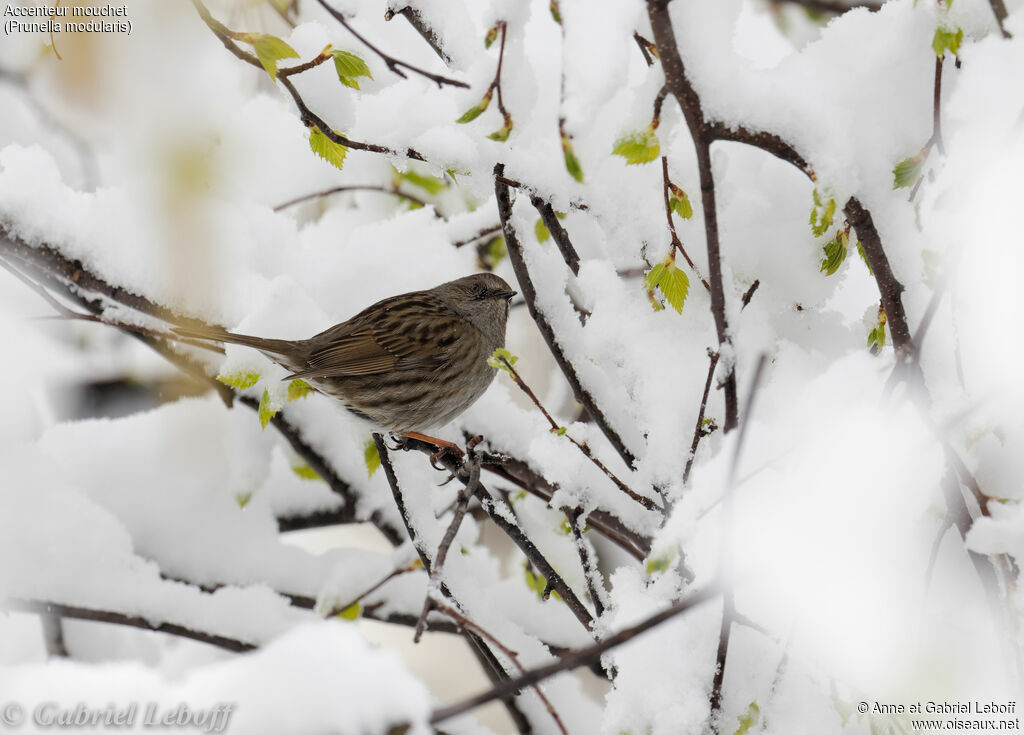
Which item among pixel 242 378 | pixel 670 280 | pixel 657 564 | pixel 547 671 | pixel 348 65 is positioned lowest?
pixel 547 671

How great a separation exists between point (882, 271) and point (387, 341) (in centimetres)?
204

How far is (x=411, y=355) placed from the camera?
11.1 feet

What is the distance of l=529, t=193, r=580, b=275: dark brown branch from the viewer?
2.19m

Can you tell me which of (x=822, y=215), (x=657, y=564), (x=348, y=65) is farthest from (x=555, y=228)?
(x=657, y=564)

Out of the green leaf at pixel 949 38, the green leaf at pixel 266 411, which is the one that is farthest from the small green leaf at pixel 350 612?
the green leaf at pixel 949 38

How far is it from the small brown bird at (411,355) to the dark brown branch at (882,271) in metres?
1.64

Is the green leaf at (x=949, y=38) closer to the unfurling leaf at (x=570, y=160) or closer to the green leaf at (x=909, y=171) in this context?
the green leaf at (x=909, y=171)

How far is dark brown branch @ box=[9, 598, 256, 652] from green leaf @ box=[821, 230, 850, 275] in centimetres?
202

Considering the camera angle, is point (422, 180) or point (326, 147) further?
point (422, 180)

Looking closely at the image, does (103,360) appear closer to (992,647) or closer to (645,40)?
(645,40)

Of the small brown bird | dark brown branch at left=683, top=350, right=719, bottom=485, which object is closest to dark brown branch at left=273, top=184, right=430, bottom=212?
the small brown bird

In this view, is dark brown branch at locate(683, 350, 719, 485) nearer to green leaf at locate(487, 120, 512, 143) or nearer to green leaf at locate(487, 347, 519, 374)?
green leaf at locate(487, 347, 519, 374)

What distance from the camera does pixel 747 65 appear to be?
185 centimetres

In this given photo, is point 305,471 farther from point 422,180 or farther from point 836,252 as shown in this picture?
point 836,252
